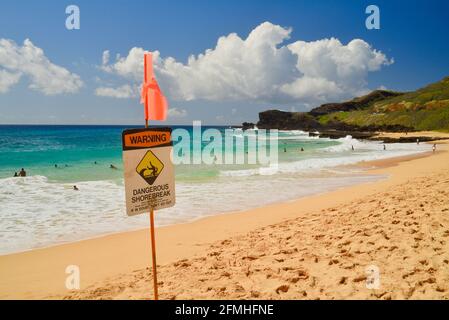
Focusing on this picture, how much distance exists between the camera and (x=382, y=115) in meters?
100

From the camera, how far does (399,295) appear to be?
4512 millimetres

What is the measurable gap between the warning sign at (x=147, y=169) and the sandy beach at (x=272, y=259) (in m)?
1.89

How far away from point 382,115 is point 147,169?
10867 cm

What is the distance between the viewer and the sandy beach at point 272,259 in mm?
5004

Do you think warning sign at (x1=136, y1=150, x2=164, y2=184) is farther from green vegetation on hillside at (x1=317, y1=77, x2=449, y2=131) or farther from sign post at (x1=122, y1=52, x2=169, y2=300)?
green vegetation on hillside at (x1=317, y1=77, x2=449, y2=131)

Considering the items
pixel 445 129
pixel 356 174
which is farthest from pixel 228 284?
pixel 445 129

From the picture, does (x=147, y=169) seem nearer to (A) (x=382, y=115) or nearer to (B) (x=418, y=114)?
(B) (x=418, y=114)

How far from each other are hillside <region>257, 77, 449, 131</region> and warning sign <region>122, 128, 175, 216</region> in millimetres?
85950

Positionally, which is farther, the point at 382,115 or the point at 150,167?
the point at 382,115

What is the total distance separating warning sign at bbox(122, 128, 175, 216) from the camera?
3.84 metres

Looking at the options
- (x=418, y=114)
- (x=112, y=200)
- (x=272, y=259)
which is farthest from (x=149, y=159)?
(x=418, y=114)

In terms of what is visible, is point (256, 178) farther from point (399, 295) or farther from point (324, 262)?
point (399, 295)
